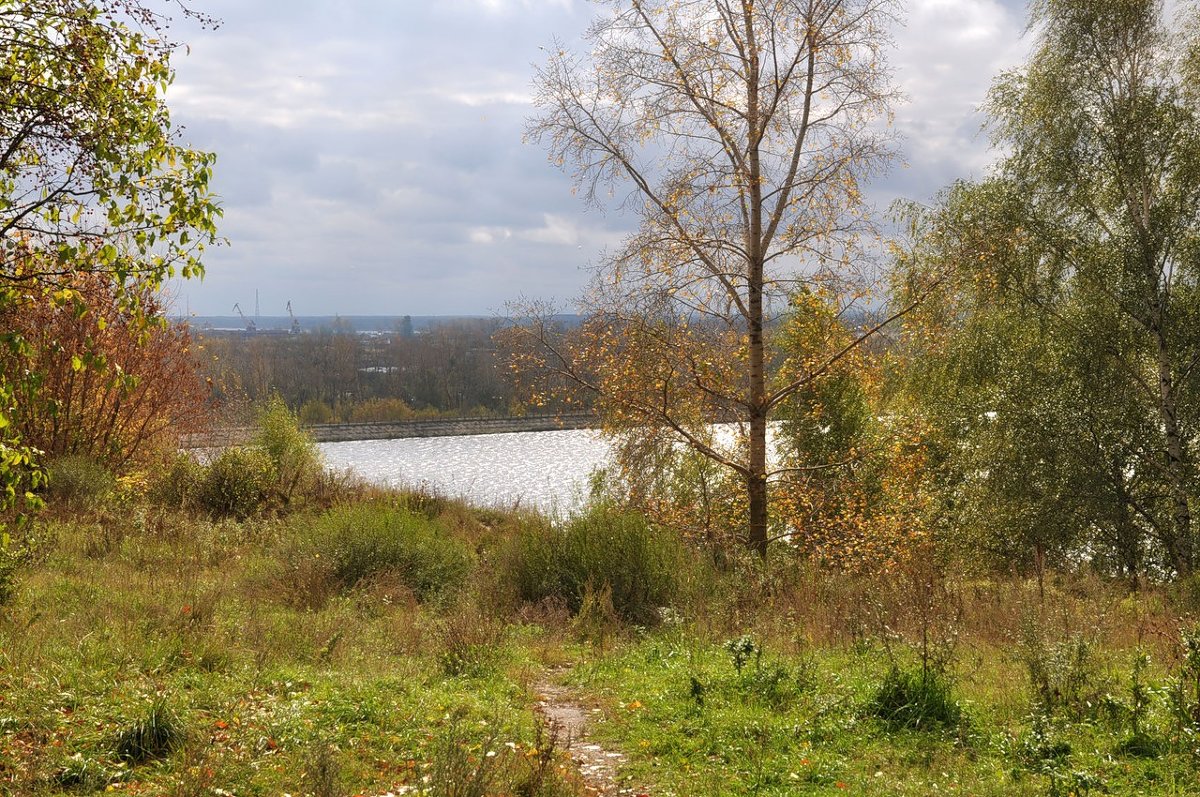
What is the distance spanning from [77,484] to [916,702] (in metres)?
13.4

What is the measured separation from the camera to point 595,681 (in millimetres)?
7055

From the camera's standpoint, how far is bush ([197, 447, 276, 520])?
16.5 metres

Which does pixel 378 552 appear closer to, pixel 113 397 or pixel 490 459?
pixel 113 397

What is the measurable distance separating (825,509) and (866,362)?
8.00 ft

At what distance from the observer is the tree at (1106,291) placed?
1413 centimetres

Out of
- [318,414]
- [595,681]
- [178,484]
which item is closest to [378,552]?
[595,681]

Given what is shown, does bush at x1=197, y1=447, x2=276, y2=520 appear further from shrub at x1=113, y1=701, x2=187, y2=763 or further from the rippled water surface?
shrub at x1=113, y1=701, x2=187, y2=763

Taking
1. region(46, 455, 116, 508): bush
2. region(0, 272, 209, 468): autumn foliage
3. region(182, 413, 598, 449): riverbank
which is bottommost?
region(182, 413, 598, 449): riverbank

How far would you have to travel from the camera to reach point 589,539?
10492 mm

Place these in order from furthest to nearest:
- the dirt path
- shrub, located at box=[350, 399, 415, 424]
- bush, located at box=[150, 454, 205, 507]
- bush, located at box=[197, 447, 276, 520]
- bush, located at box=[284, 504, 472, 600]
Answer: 1. shrub, located at box=[350, 399, 415, 424]
2. bush, located at box=[197, 447, 276, 520]
3. bush, located at box=[150, 454, 205, 507]
4. bush, located at box=[284, 504, 472, 600]
5. the dirt path

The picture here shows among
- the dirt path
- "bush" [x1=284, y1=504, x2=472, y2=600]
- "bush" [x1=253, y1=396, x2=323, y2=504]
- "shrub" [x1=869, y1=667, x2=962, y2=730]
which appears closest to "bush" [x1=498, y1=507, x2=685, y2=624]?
"bush" [x1=284, y1=504, x2=472, y2=600]

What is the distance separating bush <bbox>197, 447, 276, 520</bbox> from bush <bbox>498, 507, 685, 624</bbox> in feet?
25.3

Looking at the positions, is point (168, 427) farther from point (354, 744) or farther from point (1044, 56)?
point (1044, 56)

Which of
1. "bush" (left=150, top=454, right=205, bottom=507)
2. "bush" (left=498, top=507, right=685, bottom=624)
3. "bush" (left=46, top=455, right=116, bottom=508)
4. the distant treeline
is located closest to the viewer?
"bush" (left=498, top=507, right=685, bottom=624)
